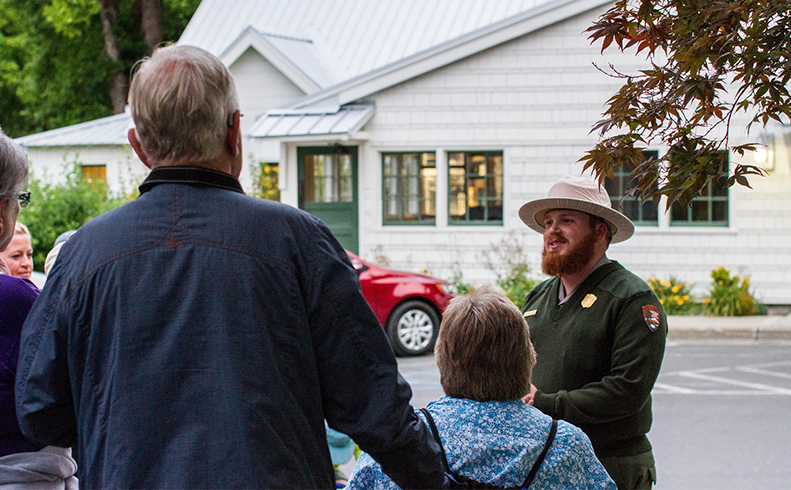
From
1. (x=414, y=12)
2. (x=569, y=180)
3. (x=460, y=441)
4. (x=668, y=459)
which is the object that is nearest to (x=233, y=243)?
(x=460, y=441)

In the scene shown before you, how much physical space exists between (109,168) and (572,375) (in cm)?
1980

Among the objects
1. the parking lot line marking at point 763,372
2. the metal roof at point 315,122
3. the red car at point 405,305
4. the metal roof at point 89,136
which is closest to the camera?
the parking lot line marking at point 763,372

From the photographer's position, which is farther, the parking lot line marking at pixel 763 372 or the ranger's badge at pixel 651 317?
the parking lot line marking at pixel 763 372

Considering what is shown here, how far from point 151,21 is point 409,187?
1889 cm

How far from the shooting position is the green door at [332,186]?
16.3m

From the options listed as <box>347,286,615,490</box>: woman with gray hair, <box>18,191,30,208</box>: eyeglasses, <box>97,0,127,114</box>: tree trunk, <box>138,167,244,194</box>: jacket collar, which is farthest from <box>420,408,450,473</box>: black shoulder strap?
<box>97,0,127,114</box>: tree trunk

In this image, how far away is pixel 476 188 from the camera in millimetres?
15805

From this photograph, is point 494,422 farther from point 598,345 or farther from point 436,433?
point 598,345

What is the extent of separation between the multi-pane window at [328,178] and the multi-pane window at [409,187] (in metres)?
0.77

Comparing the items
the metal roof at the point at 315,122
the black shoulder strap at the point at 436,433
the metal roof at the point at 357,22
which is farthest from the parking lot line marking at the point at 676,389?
the metal roof at the point at 357,22

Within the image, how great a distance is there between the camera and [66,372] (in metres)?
1.86

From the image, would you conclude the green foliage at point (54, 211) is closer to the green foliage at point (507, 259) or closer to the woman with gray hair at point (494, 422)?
the green foliage at point (507, 259)

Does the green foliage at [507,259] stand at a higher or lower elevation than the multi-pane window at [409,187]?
lower

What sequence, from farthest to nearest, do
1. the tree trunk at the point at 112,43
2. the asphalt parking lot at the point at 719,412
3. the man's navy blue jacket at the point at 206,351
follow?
the tree trunk at the point at 112,43, the asphalt parking lot at the point at 719,412, the man's navy blue jacket at the point at 206,351
